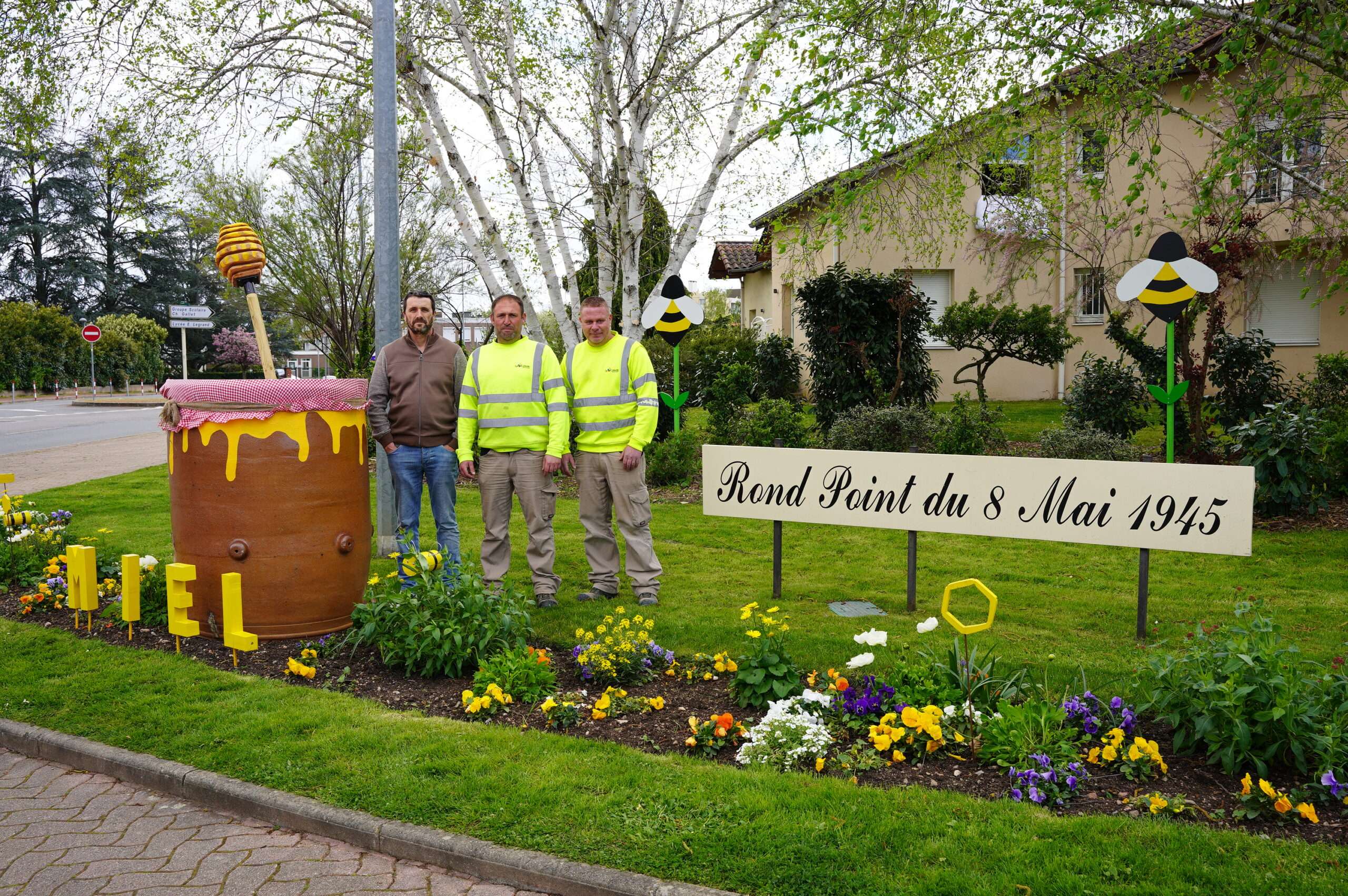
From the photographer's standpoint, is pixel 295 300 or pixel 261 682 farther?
pixel 295 300

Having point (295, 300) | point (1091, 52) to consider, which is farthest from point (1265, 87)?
point (295, 300)

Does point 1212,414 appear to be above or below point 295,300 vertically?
below

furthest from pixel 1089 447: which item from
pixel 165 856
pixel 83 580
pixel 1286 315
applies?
pixel 1286 315

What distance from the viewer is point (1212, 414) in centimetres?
1309

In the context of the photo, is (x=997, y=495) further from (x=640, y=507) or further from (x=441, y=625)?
(x=441, y=625)

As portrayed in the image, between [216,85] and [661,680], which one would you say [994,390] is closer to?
[216,85]

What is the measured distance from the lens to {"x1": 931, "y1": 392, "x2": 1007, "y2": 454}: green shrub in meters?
12.6

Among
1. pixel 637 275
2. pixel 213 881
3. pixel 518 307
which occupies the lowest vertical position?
pixel 213 881

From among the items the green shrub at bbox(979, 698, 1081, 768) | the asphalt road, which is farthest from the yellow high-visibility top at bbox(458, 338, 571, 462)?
the asphalt road

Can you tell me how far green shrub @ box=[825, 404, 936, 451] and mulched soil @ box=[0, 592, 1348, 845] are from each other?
8118mm

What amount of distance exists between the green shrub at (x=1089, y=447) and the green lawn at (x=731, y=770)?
3.46 m

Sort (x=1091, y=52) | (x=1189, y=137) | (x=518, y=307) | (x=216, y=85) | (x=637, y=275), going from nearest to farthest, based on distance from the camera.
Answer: (x=518, y=307)
(x=1091, y=52)
(x=216, y=85)
(x=637, y=275)
(x=1189, y=137)

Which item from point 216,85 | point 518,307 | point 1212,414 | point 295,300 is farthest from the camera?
point 295,300

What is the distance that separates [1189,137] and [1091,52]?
15191 millimetres
